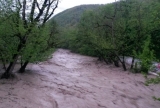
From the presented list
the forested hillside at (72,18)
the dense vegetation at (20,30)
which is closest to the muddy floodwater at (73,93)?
the dense vegetation at (20,30)

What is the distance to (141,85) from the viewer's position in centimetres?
1745

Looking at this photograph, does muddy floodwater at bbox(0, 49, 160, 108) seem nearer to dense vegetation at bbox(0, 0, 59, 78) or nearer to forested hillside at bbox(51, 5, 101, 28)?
dense vegetation at bbox(0, 0, 59, 78)

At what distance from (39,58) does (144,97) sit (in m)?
8.72

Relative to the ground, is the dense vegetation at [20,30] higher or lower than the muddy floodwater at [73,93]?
higher

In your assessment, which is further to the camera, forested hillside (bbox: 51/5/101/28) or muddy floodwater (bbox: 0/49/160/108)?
forested hillside (bbox: 51/5/101/28)

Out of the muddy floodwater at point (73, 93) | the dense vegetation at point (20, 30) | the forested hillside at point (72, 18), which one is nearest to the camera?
the muddy floodwater at point (73, 93)

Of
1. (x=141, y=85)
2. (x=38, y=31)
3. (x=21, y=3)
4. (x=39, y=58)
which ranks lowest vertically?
(x=141, y=85)

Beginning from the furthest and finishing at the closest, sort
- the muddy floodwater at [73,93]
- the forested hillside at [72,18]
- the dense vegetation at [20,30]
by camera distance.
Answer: the forested hillside at [72,18]
the dense vegetation at [20,30]
the muddy floodwater at [73,93]

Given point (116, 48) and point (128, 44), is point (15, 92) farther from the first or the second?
point (128, 44)

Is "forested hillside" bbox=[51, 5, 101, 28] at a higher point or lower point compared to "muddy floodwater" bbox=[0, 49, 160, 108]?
higher

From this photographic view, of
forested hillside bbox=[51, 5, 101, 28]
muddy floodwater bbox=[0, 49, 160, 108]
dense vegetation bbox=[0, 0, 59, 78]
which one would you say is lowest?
muddy floodwater bbox=[0, 49, 160, 108]

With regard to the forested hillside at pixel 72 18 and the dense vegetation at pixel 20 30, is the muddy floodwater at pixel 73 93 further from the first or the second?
→ the forested hillside at pixel 72 18

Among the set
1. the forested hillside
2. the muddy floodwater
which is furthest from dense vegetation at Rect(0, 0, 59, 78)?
the forested hillside

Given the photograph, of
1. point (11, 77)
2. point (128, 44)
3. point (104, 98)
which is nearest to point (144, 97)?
point (104, 98)
